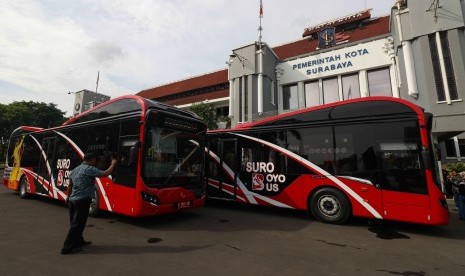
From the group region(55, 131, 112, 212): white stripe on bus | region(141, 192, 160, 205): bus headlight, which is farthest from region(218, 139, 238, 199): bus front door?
region(55, 131, 112, 212): white stripe on bus

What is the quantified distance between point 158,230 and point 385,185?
5.77m

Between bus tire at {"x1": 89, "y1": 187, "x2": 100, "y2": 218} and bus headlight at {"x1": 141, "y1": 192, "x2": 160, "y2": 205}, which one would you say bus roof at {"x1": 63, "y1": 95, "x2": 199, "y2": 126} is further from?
bus tire at {"x1": 89, "y1": 187, "x2": 100, "y2": 218}

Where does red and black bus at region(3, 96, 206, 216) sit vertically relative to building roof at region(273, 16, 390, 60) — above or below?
below

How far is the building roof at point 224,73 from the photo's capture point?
2403cm

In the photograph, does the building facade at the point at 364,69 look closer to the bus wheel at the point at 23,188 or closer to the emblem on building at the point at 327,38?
the emblem on building at the point at 327,38

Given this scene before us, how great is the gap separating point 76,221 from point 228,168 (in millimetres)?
5475

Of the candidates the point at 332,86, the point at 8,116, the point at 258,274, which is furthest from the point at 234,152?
the point at 8,116

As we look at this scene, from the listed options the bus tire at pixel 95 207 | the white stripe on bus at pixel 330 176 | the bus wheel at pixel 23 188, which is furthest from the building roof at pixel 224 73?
the bus tire at pixel 95 207

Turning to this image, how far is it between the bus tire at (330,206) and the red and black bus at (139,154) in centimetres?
330

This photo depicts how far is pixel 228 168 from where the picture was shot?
966 cm

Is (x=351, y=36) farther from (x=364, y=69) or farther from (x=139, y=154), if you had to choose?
(x=139, y=154)

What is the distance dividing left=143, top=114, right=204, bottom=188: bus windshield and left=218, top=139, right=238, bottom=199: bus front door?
5.61ft

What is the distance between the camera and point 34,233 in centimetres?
610

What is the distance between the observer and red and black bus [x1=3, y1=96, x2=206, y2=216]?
6.63 meters
